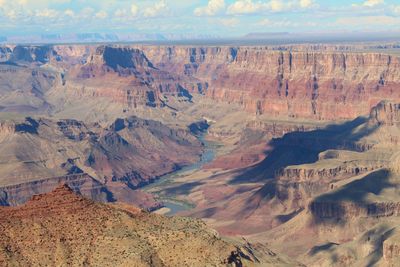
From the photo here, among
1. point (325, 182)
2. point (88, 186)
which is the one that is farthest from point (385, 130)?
point (88, 186)

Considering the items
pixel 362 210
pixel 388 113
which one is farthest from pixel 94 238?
pixel 388 113

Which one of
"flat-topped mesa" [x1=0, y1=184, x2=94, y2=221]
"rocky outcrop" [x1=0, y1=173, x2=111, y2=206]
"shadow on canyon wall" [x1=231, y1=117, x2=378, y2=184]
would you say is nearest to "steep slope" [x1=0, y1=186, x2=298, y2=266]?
"flat-topped mesa" [x1=0, y1=184, x2=94, y2=221]

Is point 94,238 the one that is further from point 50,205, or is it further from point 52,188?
point 52,188

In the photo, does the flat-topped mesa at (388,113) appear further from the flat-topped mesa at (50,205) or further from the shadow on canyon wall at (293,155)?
the flat-topped mesa at (50,205)

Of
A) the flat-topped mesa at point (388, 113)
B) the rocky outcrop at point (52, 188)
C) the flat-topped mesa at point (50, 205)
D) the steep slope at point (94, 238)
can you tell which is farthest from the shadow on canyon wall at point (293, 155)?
the steep slope at point (94, 238)

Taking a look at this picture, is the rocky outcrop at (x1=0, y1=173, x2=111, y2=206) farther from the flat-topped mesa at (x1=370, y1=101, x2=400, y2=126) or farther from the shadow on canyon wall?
the flat-topped mesa at (x1=370, y1=101, x2=400, y2=126)
